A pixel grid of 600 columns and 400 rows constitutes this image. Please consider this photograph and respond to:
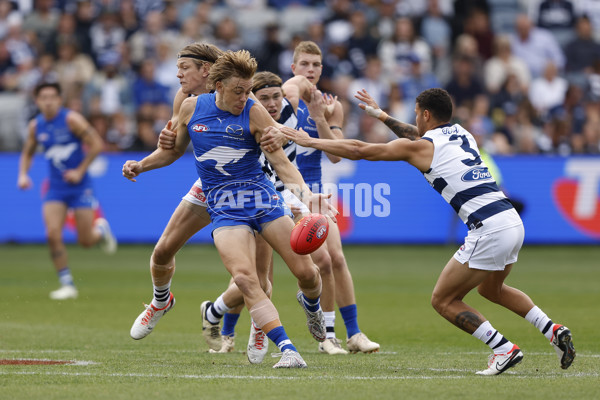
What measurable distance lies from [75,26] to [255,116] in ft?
53.7

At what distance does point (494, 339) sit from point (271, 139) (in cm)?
233

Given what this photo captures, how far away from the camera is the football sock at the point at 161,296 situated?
915 cm

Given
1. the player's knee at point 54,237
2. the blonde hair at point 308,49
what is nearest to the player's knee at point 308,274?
the blonde hair at point 308,49

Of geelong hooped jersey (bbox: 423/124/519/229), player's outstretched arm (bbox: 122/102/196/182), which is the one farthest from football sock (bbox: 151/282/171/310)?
geelong hooped jersey (bbox: 423/124/519/229)

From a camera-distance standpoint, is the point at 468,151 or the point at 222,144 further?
the point at 222,144

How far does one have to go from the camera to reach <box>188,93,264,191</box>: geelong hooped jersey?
779 centimetres

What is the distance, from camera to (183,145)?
8.37 metres

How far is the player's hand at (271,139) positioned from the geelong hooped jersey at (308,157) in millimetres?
1907

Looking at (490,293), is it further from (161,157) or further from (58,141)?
(58,141)

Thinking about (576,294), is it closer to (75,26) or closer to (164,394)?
(164,394)

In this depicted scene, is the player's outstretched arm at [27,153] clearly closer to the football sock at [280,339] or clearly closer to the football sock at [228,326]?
the football sock at [228,326]

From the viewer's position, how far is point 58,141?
14.4 m

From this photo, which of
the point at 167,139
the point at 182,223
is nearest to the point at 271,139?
the point at 167,139

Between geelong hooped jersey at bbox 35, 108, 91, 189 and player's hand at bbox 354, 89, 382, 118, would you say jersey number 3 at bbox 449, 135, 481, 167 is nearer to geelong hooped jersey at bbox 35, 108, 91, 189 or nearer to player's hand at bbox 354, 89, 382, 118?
player's hand at bbox 354, 89, 382, 118
